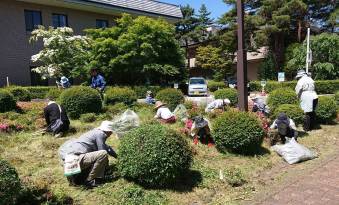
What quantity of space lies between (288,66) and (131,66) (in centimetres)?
1697

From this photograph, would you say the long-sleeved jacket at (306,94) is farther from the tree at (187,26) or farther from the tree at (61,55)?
the tree at (187,26)

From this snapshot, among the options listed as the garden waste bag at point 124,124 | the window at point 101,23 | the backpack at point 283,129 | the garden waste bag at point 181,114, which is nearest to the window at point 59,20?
the window at point 101,23

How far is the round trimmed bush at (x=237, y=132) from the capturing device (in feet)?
28.5

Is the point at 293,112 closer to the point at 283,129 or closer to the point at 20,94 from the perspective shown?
the point at 283,129

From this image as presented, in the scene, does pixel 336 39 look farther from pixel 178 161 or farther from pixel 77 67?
pixel 178 161

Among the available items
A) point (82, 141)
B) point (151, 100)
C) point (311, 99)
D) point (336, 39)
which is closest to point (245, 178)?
point (82, 141)

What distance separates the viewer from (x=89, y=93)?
11.8 m

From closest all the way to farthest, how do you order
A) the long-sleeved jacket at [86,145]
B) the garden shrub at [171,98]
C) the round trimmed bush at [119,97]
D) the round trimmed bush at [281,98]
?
the long-sleeved jacket at [86,145], the round trimmed bush at [281,98], the garden shrub at [171,98], the round trimmed bush at [119,97]

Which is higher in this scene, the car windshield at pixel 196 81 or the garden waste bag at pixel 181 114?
the car windshield at pixel 196 81

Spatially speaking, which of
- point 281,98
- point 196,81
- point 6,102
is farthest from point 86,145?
point 196,81

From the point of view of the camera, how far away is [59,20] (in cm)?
2541

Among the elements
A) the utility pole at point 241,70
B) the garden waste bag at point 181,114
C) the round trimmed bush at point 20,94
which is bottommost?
the garden waste bag at point 181,114

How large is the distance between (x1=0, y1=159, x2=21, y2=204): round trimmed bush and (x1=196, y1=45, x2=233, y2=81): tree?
3603 cm

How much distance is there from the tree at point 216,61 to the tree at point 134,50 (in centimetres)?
1783
